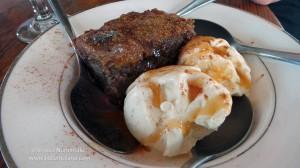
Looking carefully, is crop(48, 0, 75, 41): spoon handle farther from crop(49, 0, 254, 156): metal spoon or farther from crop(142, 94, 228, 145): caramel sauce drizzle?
crop(142, 94, 228, 145): caramel sauce drizzle

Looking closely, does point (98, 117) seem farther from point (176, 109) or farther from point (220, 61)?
point (220, 61)

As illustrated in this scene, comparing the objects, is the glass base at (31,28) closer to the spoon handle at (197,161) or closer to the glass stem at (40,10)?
the glass stem at (40,10)

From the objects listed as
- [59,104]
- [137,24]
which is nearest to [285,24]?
[137,24]

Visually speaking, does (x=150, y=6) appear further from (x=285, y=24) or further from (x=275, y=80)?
(x=285, y=24)

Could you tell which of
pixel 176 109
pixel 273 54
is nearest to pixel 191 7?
pixel 273 54

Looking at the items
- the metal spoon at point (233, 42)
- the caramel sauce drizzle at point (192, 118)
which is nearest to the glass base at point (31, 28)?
the metal spoon at point (233, 42)

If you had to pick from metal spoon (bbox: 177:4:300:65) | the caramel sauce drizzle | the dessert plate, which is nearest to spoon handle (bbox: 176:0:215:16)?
metal spoon (bbox: 177:4:300:65)

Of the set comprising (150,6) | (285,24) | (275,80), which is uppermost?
(150,6)
